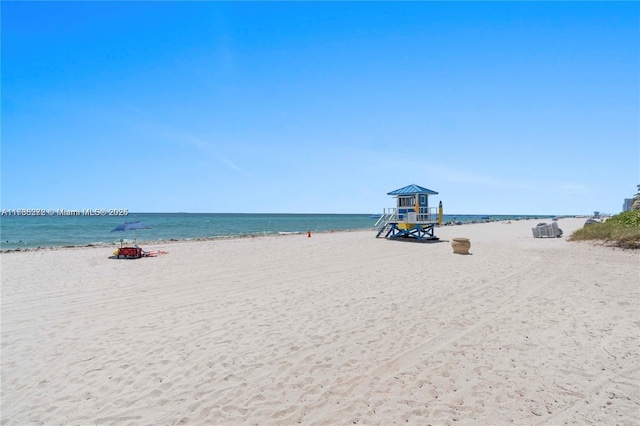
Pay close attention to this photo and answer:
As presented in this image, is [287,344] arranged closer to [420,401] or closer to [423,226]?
[420,401]

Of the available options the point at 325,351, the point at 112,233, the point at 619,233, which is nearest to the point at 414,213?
the point at 619,233

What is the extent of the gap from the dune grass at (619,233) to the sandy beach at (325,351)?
10127 mm

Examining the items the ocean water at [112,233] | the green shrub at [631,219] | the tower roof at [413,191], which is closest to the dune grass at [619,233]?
the green shrub at [631,219]

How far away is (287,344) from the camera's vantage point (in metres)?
6.29

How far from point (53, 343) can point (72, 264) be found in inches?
504

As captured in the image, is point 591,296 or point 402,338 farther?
point 591,296

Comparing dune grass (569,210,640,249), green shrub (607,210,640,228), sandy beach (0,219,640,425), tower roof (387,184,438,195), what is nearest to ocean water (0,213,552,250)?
sandy beach (0,219,640,425)

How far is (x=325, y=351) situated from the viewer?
600 cm

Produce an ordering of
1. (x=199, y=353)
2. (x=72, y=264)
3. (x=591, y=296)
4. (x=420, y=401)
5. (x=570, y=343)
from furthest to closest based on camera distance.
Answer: (x=72, y=264) → (x=591, y=296) → (x=570, y=343) → (x=199, y=353) → (x=420, y=401)

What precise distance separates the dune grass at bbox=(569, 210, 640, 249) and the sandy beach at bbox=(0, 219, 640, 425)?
10.1m

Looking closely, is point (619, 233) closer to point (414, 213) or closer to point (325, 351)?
point (414, 213)

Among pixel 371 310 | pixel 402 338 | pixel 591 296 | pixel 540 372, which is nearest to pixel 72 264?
pixel 371 310

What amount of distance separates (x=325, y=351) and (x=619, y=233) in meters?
23.5

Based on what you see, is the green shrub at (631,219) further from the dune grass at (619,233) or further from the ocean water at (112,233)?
the ocean water at (112,233)
